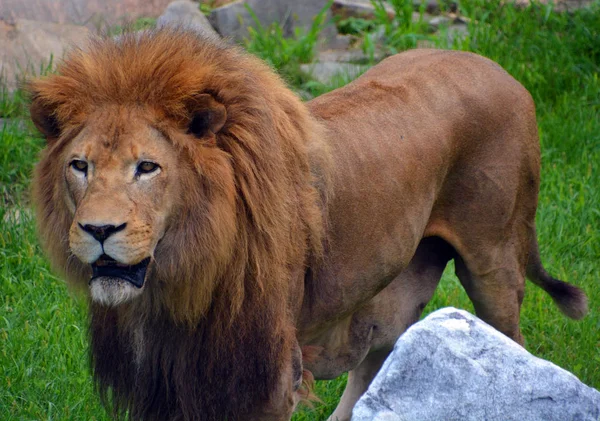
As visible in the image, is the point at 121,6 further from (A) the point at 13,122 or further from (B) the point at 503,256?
Result: (B) the point at 503,256

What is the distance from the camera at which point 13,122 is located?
5.75 meters

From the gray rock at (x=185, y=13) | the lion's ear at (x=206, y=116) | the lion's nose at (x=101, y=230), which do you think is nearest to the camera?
the lion's nose at (x=101, y=230)

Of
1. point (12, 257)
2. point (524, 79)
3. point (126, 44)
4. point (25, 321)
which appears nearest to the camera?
point (126, 44)

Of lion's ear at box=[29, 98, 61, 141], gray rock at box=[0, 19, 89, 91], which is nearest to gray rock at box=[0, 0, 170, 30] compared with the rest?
gray rock at box=[0, 19, 89, 91]

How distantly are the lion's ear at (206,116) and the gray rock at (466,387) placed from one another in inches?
30.3

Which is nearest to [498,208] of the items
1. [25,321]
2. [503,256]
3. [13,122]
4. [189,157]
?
[503,256]

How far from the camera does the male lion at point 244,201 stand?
260cm

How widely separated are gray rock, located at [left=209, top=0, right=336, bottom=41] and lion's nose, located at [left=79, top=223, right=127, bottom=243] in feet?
16.2

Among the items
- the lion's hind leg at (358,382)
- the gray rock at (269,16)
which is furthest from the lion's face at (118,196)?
the gray rock at (269,16)

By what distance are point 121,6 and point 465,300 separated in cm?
353

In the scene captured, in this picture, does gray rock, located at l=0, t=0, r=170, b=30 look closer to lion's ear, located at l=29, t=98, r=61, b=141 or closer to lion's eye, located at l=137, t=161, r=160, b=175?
lion's ear, located at l=29, t=98, r=61, b=141

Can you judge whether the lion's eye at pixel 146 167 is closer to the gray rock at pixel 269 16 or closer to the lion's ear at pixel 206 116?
the lion's ear at pixel 206 116

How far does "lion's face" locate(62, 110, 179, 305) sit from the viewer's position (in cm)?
244

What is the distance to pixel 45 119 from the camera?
2789 millimetres
